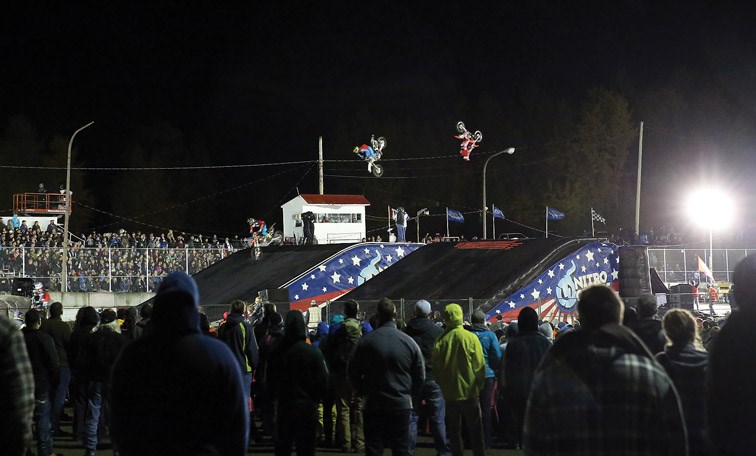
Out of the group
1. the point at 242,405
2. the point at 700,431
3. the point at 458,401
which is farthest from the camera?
the point at 458,401

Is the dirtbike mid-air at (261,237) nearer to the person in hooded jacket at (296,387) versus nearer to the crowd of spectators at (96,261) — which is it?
the crowd of spectators at (96,261)

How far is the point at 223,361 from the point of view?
4.93 metres

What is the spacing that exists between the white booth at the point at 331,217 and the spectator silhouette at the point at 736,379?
153ft

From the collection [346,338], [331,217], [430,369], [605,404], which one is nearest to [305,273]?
[331,217]

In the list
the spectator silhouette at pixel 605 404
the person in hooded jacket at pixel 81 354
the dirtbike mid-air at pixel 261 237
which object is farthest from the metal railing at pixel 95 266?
the spectator silhouette at pixel 605 404

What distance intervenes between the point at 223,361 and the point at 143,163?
95.6 m

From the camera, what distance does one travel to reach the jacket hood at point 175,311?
16.5 ft

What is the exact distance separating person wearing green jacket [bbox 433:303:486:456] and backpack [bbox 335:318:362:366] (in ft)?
8.64

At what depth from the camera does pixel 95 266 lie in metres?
43.8

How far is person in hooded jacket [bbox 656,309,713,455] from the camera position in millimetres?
6520

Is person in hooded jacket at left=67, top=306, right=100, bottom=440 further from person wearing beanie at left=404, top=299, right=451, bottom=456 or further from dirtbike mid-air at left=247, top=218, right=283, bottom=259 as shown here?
dirtbike mid-air at left=247, top=218, right=283, bottom=259

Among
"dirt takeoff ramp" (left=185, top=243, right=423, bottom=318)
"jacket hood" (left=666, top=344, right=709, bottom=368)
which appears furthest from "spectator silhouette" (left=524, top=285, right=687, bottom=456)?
"dirt takeoff ramp" (left=185, top=243, right=423, bottom=318)

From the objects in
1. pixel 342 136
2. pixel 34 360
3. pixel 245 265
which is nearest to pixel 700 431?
pixel 34 360

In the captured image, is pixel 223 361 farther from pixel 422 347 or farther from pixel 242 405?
pixel 422 347
